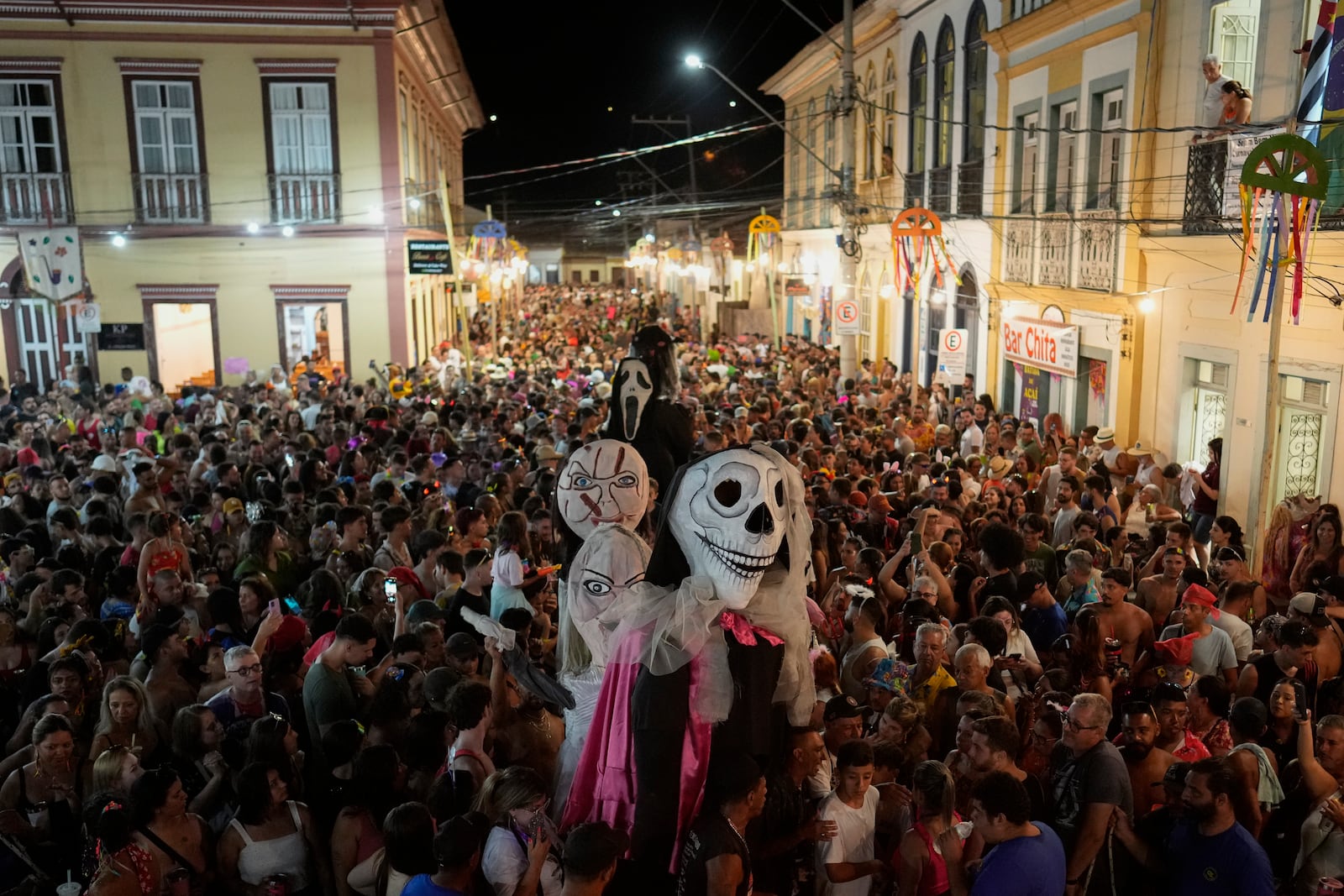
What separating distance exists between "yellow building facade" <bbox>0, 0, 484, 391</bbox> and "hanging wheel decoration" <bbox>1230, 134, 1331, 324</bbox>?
17.4 meters

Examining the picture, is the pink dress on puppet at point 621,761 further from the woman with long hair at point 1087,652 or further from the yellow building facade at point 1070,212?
the yellow building facade at point 1070,212

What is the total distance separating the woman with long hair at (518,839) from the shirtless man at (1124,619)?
3694 millimetres

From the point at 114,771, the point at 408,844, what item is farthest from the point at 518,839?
the point at 114,771

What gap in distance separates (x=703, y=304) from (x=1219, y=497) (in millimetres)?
34170

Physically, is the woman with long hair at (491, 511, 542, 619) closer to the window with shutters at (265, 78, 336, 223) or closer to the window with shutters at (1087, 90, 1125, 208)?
the window with shutters at (1087, 90, 1125, 208)

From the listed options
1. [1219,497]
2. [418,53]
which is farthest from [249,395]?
[1219,497]

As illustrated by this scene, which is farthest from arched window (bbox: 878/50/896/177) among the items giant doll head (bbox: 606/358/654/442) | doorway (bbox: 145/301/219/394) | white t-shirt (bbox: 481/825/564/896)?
white t-shirt (bbox: 481/825/564/896)

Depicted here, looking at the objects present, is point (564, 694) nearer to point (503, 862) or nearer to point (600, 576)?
point (600, 576)

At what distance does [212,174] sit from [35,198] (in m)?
3.49

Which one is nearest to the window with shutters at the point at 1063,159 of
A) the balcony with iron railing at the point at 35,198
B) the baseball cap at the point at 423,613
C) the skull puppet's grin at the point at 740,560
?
the baseball cap at the point at 423,613

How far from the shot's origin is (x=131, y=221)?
74.7 ft

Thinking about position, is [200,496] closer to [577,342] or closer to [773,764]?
[773,764]

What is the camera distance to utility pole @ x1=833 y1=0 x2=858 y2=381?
18234 mm

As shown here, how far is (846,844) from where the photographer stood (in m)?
4.20
